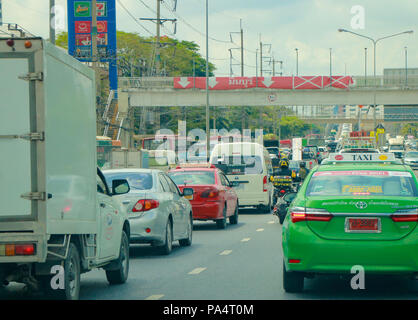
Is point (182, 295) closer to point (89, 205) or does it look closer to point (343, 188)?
point (89, 205)

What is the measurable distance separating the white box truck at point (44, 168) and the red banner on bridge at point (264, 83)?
5367 cm

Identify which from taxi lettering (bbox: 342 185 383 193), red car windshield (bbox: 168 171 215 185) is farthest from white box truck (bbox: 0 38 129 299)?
red car windshield (bbox: 168 171 215 185)

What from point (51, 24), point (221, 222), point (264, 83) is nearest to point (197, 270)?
point (221, 222)

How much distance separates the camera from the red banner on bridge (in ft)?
205

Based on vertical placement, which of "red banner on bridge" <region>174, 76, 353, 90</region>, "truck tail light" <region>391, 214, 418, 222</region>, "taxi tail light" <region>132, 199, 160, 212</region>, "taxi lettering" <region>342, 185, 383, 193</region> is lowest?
"taxi tail light" <region>132, 199, 160, 212</region>

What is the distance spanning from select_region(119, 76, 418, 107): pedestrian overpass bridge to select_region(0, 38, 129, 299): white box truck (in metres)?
53.7

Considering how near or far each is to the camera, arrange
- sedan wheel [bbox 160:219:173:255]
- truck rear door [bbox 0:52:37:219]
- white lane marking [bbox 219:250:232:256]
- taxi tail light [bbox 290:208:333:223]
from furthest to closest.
A: white lane marking [bbox 219:250:232:256] → sedan wheel [bbox 160:219:173:255] → taxi tail light [bbox 290:208:333:223] → truck rear door [bbox 0:52:37:219]

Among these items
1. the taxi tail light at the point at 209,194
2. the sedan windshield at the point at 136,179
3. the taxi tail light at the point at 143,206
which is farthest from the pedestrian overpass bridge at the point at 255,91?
the taxi tail light at the point at 143,206

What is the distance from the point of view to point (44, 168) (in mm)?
7367

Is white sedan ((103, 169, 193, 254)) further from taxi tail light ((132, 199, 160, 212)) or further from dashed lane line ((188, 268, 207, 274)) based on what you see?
dashed lane line ((188, 268, 207, 274))

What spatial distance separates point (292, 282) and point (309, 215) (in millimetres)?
1041

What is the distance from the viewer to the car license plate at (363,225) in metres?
8.73

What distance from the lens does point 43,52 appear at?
7422 mm
